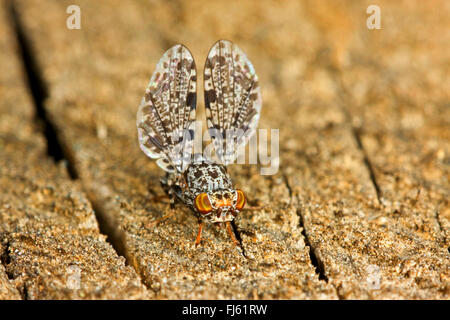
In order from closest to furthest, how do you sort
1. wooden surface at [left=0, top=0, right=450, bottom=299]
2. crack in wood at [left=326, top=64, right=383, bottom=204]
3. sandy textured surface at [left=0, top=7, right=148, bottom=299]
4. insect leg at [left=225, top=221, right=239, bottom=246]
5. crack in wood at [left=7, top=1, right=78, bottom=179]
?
sandy textured surface at [left=0, top=7, right=148, bottom=299] → wooden surface at [left=0, top=0, right=450, bottom=299] → insect leg at [left=225, top=221, right=239, bottom=246] → crack in wood at [left=326, top=64, right=383, bottom=204] → crack in wood at [left=7, top=1, right=78, bottom=179]

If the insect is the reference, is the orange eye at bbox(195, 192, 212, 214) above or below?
below

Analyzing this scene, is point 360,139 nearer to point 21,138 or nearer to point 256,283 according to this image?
point 256,283

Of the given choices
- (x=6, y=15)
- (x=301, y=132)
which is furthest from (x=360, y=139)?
(x=6, y=15)

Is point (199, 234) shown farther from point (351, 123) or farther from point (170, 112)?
point (351, 123)

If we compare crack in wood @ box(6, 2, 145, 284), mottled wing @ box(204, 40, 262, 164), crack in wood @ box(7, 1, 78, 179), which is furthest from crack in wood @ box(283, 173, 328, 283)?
crack in wood @ box(7, 1, 78, 179)

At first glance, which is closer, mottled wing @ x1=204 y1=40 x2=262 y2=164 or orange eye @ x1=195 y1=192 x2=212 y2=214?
orange eye @ x1=195 y1=192 x2=212 y2=214

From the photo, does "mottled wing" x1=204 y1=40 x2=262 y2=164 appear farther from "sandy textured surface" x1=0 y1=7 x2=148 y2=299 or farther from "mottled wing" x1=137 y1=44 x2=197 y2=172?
"sandy textured surface" x1=0 y1=7 x2=148 y2=299
